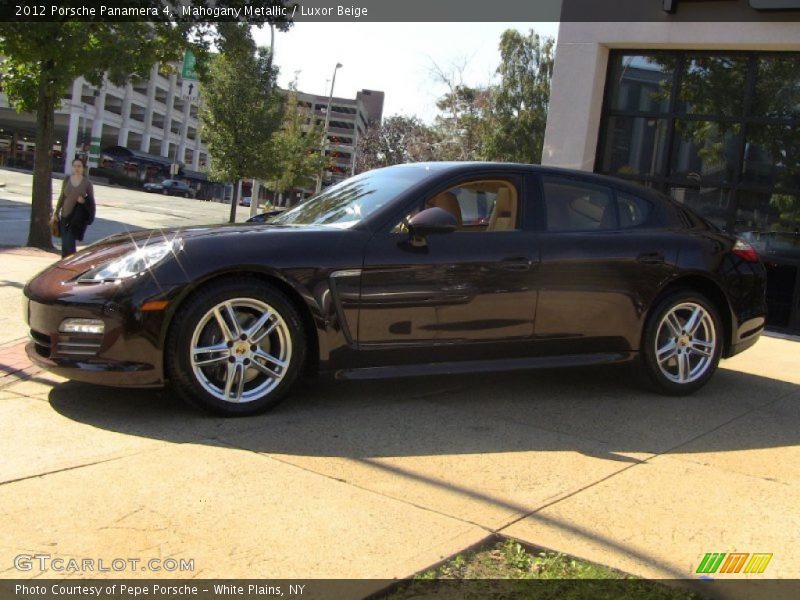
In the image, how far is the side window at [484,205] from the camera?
5.20 m

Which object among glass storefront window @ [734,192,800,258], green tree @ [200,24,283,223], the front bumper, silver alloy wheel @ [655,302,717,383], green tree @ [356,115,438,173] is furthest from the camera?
green tree @ [356,115,438,173]

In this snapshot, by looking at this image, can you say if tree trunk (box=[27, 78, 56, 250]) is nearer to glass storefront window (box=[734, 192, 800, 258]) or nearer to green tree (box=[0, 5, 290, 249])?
green tree (box=[0, 5, 290, 249])

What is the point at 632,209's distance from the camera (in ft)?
18.7

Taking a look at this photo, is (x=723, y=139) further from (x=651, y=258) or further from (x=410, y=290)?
(x=410, y=290)

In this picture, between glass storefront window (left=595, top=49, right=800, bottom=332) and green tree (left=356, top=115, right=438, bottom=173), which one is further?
green tree (left=356, top=115, right=438, bottom=173)

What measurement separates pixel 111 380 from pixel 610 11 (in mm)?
9477

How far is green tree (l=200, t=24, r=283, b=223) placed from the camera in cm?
2898

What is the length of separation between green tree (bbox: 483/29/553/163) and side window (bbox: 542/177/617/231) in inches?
1456

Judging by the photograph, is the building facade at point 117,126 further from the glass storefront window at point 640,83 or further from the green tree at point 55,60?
the glass storefront window at point 640,83

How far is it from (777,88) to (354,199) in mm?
7731

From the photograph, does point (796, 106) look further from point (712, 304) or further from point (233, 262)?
point (233, 262)

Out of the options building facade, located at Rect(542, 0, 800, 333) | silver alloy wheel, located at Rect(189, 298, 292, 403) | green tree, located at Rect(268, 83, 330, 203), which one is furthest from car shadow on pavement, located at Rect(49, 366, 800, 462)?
green tree, located at Rect(268, 83, 330, 203)

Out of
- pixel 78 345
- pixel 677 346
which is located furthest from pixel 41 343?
pixel 677 346

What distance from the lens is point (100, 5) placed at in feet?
40.3
